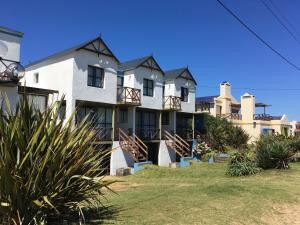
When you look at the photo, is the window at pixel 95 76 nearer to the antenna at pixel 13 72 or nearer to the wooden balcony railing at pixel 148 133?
the antenna at pixel 13 72

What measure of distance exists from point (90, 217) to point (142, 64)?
21.0 m

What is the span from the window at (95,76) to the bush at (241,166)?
1058 cm

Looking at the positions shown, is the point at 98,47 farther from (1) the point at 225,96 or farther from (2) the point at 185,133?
(1) the point at 225,96

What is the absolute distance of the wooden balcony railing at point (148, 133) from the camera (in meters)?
28.4

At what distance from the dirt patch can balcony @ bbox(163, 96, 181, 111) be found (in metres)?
19.8

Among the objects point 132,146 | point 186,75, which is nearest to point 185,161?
point 132,146

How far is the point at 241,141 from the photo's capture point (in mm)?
32219

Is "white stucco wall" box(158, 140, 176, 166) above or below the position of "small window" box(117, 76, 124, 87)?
below

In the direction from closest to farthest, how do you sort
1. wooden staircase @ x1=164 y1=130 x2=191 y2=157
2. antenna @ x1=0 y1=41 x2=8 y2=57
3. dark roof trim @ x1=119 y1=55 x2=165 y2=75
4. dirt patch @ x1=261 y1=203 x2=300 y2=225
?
dirt patch @ x1=261 y1=203 x2=300 y2=225, antenna @ x1=0 y1=41 x2=8 y2=57, dark roof trim @ x1=119 y1=55 x2=165 y2=75, wooden staircase @ x1=164 y1=130 x2=191 y2=157

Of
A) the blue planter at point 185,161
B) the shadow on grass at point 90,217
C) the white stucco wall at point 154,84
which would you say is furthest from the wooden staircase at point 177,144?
the shadow on grass at point 90,217

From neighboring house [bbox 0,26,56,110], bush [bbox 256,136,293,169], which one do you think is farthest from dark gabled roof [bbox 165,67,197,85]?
neighboring house [bbox 0,26,56,110]

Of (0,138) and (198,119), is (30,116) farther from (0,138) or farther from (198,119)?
(198,119)

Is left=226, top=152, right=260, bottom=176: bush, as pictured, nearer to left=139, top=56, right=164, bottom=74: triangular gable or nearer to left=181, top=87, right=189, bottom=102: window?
left=139, top=56, right=164, bottom=74: triangular gable

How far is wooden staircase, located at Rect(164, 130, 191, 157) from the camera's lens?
29438 mm
